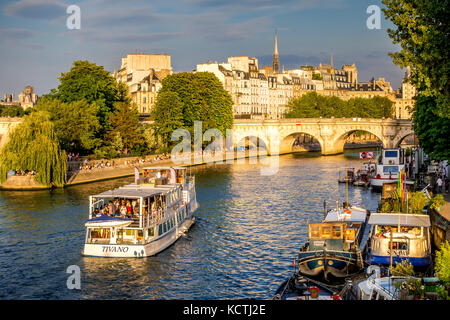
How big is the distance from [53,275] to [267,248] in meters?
11.7

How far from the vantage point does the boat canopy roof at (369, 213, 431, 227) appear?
28234 millimetres

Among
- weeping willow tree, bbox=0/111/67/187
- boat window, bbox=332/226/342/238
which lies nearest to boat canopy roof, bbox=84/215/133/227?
boat window, bbox=332/226/342/238

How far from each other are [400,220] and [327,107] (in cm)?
11664

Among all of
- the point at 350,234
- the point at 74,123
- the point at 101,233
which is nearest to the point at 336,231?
the point at 350,234

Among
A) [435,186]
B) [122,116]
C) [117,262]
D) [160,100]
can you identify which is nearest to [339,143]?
[160,100]

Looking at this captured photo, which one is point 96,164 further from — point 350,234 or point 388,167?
point 350,234

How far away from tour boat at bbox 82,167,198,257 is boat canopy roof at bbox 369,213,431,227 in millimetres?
11576

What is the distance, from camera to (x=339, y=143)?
115188mm

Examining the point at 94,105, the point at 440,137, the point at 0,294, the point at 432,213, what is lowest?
the point at 0,294

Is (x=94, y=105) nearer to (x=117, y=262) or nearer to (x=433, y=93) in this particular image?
(x=117, y=262)

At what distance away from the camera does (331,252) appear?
27625 millimetres

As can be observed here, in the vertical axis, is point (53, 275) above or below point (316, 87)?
below

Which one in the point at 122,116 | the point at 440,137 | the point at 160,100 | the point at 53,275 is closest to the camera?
the point at 53,275

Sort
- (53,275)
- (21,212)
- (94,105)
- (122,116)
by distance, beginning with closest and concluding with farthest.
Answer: (53,275) < (21,212) < (94,105) < (122,116)
